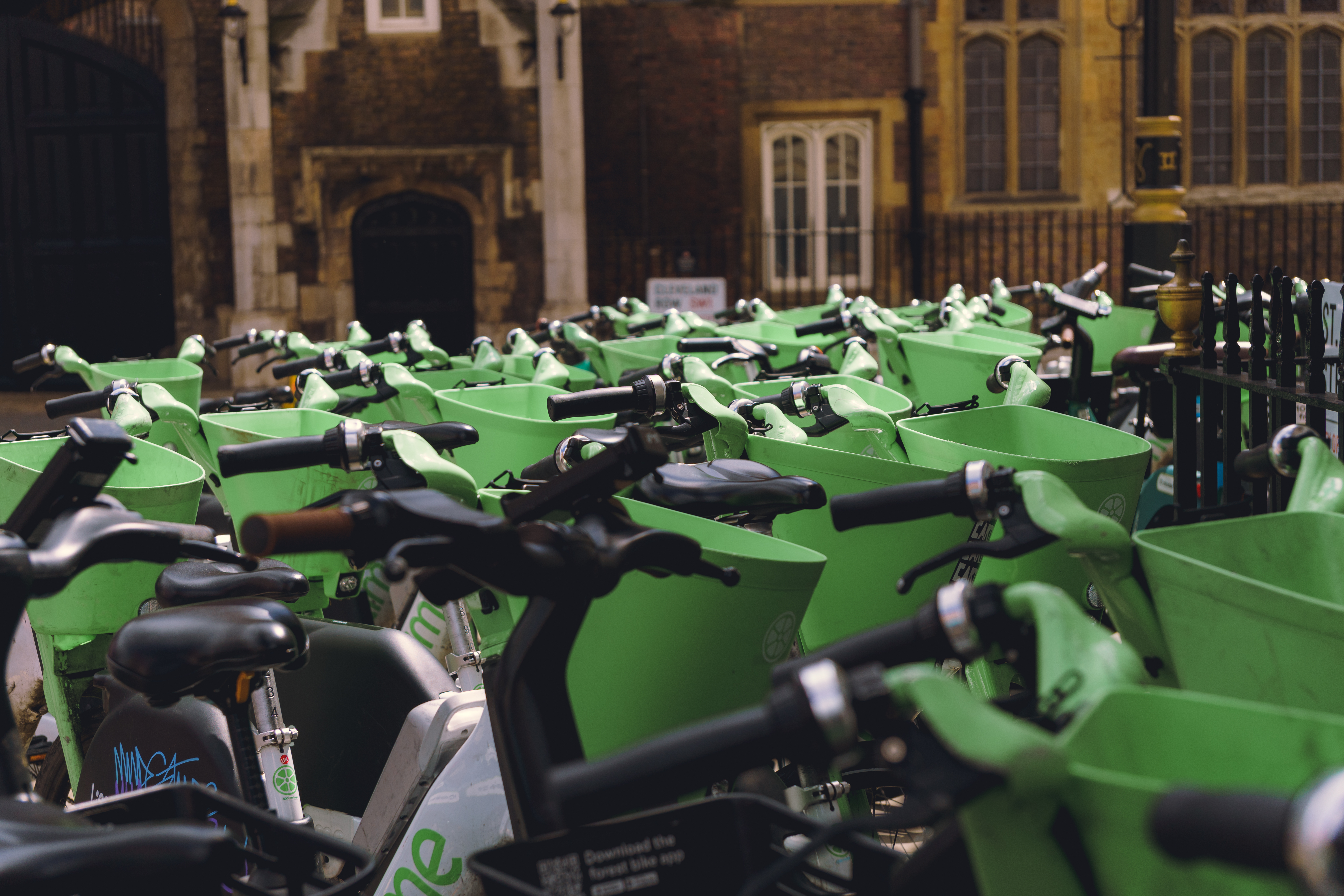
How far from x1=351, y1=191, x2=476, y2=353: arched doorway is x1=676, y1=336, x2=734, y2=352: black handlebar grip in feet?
36.8

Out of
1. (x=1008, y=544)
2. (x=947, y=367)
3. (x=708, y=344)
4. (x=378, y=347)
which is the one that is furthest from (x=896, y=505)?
(x=378, y=347)

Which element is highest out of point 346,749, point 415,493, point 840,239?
point 840,239

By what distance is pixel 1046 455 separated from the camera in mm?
3080

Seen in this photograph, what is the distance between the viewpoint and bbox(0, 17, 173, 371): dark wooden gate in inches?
591

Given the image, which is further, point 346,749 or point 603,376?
point 603,376

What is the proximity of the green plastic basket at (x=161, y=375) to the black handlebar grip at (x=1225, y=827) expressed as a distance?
431 centimetres

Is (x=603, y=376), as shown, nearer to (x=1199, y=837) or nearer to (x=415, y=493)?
(x=415, y=493)

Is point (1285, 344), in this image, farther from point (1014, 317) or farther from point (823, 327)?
point (1014, 317)

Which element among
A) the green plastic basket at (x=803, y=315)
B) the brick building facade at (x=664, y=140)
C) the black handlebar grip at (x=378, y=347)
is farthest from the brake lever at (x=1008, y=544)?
the brick building facade at (x=664, y=140)

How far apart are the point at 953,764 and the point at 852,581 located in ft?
4.89

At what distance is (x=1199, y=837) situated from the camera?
90 cm

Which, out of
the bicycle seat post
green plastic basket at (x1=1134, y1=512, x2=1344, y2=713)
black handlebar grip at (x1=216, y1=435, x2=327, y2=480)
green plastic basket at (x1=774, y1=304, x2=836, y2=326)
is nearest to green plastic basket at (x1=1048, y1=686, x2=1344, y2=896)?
green plastic basket at (x1=1134, y1=512, x2=1344, y2=713)

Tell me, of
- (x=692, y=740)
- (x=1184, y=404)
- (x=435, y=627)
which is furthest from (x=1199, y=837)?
(x=1184, y=404)

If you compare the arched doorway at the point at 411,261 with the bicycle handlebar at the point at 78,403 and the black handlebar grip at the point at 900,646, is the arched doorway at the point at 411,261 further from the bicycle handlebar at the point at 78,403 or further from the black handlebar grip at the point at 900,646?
the black handlebar grip at the point at 900,646
